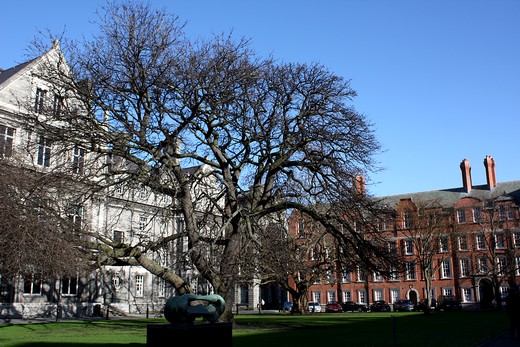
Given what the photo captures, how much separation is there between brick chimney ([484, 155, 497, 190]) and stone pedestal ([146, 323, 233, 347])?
226ft

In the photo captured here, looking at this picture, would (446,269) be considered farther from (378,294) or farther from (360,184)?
(360,184)

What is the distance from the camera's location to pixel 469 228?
64625 mm

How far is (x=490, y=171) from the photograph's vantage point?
239 ft

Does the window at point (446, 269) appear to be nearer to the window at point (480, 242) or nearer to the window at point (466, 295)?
the window at point (466, 295)

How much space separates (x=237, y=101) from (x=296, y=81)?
11.0 feet

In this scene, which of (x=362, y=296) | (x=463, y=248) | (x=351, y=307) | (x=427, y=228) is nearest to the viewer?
(x=427, y=228)

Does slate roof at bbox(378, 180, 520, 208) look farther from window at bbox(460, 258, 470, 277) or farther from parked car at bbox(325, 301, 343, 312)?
parked car at bbox(325, 301, 343, 312)

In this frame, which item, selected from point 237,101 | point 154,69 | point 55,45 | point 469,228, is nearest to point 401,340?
point 237,101

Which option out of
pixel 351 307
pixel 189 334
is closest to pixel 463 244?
pixel 351 307

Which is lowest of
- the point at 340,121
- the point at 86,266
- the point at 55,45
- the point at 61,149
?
the point at 86,266

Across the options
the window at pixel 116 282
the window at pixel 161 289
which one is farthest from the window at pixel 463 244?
the window at pixel 116 282

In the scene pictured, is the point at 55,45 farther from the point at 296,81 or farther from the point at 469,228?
the point at 469,228

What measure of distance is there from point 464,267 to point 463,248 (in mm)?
2485

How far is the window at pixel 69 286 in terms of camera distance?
42256 millimetres
